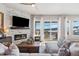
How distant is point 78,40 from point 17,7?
3.31ft

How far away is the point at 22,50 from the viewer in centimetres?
203

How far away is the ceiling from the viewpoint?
6.52 ft

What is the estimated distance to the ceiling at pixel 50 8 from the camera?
78.3 inches

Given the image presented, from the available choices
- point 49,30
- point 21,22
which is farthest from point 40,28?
point 21,22

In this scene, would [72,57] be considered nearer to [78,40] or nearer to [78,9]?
[78,40]

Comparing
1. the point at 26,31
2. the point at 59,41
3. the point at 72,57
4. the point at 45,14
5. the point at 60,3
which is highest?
the point at 60,3

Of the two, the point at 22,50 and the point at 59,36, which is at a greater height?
the point at 59,36

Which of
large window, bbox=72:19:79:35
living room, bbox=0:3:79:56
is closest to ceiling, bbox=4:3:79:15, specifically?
living room, bbox=0:3:79:56

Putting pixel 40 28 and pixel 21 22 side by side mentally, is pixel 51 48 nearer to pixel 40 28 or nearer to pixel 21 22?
pixel 40 28

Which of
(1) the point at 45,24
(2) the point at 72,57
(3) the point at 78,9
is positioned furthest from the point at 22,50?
(3) the point at 78,9

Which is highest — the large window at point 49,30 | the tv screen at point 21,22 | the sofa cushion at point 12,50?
the tv screen at point 21,22

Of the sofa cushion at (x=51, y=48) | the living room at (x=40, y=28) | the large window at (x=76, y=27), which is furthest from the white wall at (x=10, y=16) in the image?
the large window at (x=76, y=27)

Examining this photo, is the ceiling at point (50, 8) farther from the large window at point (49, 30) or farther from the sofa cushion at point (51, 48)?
the sofa cushion at point (51, 48)

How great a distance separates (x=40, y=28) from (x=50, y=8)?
0.33 metres
